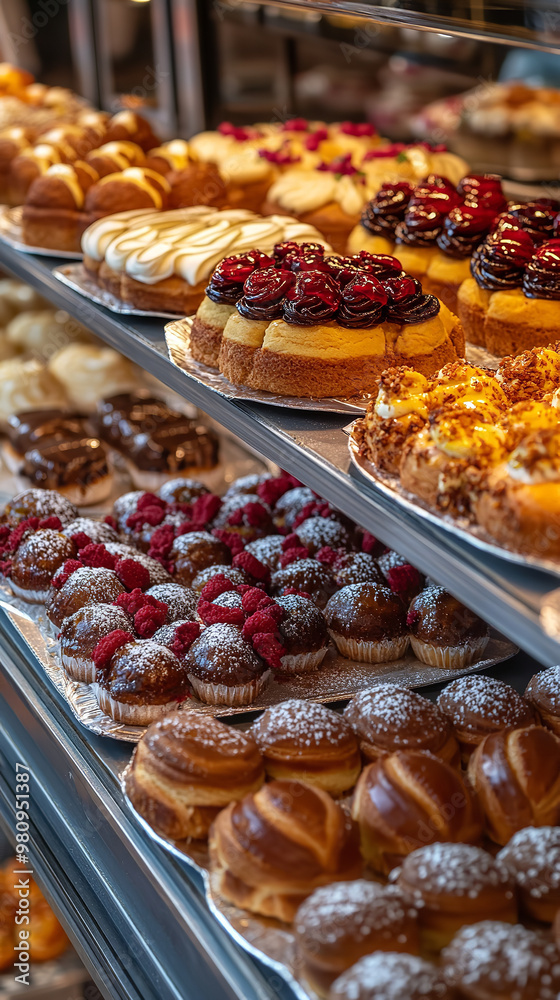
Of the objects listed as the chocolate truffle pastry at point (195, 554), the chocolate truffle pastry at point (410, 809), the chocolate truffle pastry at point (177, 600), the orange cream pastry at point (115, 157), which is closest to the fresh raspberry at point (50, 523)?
the chocolate truffle pastry at point (195, 554)

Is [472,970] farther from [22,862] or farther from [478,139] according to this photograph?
[478,139]

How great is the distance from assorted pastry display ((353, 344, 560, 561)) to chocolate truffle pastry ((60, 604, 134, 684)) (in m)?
0.73

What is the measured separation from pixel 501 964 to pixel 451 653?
0.94 meters

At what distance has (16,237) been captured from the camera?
11.1ft

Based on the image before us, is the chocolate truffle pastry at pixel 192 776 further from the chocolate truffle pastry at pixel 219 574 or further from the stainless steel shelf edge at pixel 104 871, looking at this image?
the chocolate truffle pastry at pixel 219 574

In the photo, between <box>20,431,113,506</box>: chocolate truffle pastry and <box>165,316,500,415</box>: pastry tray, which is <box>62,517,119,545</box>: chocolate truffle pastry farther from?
<box>165,316,500,415</box>: pastry tray

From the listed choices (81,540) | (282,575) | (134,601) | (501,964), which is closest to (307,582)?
(282,575)

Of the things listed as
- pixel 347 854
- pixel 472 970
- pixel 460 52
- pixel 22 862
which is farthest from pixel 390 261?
pixel 460 52

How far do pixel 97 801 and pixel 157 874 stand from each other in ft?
0.89

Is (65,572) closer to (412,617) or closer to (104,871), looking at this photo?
(104,871)

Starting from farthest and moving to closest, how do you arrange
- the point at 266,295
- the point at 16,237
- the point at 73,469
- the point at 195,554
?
the point at 16,237, the point at 73,469, the point at 195,554, the point at 266,295

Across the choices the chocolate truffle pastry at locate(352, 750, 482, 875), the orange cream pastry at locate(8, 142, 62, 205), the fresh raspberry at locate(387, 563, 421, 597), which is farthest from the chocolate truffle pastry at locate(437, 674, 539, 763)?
the orange cream pastry at locate(8, 142, 62, 205)

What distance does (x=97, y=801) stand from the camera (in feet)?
6.31

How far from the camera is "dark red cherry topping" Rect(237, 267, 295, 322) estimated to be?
6.94ft
